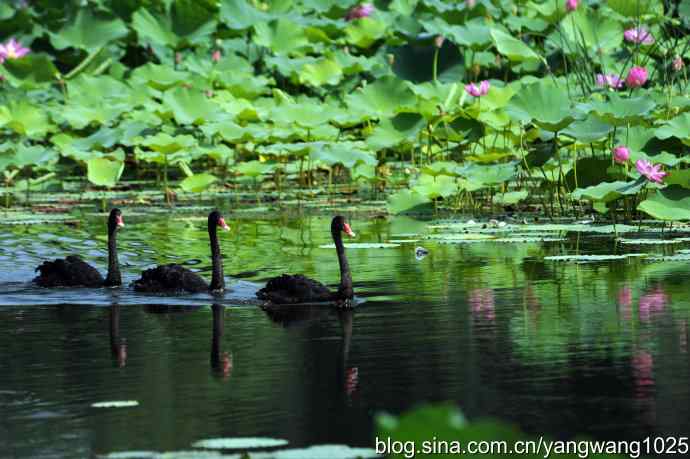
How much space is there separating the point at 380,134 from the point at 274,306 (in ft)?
16.3

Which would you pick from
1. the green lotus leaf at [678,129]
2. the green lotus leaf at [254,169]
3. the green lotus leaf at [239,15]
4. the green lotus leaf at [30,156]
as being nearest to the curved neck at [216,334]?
the green lotus leaf at [678,129]

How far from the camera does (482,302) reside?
7.79m

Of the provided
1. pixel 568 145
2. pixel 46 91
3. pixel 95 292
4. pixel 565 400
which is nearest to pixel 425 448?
pixel 565 400

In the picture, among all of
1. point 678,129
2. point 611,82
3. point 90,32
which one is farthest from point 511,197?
point 90,32

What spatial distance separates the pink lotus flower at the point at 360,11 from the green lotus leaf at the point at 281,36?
3.33 ft

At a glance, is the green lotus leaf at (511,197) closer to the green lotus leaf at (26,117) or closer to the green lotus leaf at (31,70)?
the green lotus leaf at (26,117)

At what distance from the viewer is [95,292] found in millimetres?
9141

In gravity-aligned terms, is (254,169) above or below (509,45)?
below

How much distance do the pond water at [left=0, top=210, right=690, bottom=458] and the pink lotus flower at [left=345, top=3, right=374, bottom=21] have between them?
25.7 feet

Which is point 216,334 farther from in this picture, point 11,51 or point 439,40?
point 11,51

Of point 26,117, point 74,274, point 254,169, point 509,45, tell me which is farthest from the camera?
point 26,117

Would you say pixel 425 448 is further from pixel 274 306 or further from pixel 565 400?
pixel 274 306

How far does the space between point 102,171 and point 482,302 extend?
6.20 metres

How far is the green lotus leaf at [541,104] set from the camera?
34.9 feet
